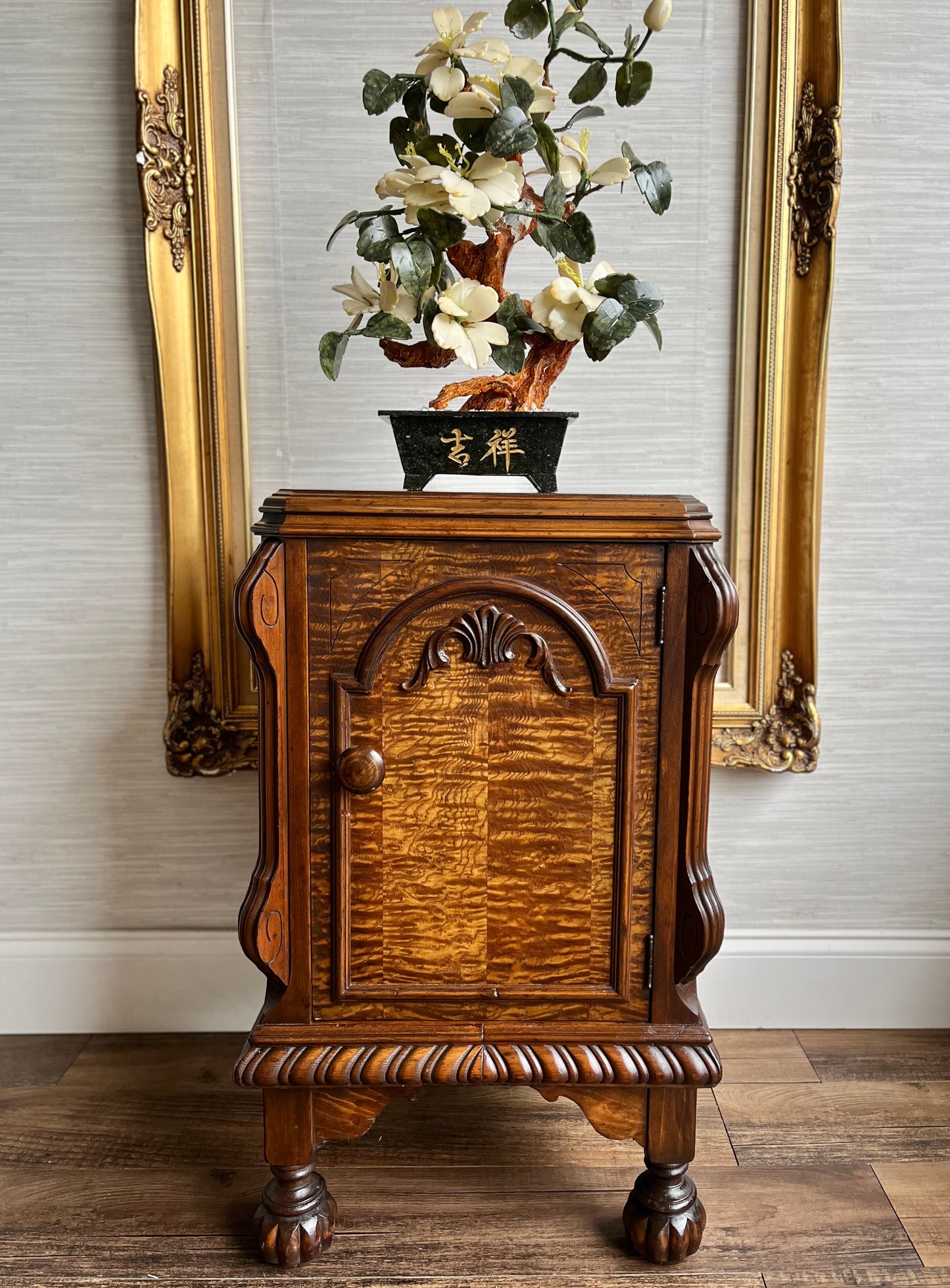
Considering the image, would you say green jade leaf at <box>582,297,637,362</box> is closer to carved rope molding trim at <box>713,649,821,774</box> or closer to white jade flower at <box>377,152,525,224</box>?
white jade flower at <box>377,152,525,224</box>

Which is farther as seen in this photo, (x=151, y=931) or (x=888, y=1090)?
(x=151, y=931)

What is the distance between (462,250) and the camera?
120 centimetres

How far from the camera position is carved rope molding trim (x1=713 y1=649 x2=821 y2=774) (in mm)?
1673

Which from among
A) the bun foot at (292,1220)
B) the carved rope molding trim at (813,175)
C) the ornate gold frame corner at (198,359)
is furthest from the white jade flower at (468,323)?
the bun foot at (292,1220)

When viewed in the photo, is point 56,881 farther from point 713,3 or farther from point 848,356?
point 713,3

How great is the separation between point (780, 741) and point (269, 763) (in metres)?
0.91

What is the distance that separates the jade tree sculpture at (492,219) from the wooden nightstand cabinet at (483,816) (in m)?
0.19


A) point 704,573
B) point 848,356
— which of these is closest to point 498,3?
point 848,356

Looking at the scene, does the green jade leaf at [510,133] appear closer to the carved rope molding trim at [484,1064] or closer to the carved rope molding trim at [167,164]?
the carved rope molding trim at [167,164]

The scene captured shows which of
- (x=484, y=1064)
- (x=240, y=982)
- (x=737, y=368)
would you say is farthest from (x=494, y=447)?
(x=240, y=982)

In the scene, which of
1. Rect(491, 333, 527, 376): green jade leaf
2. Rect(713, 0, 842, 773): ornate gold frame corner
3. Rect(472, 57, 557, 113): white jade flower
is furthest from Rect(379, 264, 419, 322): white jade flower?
Rect(713, 0, 842, 773): ornate gold frame corner

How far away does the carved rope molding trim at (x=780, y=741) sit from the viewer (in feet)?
5.49

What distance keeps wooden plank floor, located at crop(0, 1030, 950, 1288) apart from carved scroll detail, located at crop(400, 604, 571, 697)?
69 cm

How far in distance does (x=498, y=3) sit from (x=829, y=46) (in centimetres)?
50
